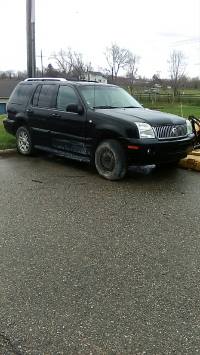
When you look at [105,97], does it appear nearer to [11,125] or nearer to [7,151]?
[11,125]

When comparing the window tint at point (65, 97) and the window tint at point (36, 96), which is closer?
the window tint at point (65, 97)

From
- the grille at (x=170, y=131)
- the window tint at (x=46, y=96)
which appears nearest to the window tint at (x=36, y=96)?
the window tint at (x=46, y=96)

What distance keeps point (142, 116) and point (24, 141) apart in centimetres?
327

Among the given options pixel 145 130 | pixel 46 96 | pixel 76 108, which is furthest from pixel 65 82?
pixel 145 130

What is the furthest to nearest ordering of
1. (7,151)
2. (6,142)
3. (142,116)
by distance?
(6,142), (7,151), (142,116)

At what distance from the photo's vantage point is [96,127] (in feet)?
25.3

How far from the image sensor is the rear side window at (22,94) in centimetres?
956

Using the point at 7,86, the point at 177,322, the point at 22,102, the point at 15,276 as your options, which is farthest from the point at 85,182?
the point at 7,86

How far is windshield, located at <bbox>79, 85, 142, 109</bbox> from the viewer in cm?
820

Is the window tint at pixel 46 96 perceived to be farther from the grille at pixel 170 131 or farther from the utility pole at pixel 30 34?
the utility pole at pixel 30 34

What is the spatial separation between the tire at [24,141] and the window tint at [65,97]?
122cm

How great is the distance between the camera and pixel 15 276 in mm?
3877

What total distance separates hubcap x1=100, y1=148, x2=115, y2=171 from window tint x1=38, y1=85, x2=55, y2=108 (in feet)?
6.30

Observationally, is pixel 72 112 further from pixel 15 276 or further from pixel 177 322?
pixel 177 322
